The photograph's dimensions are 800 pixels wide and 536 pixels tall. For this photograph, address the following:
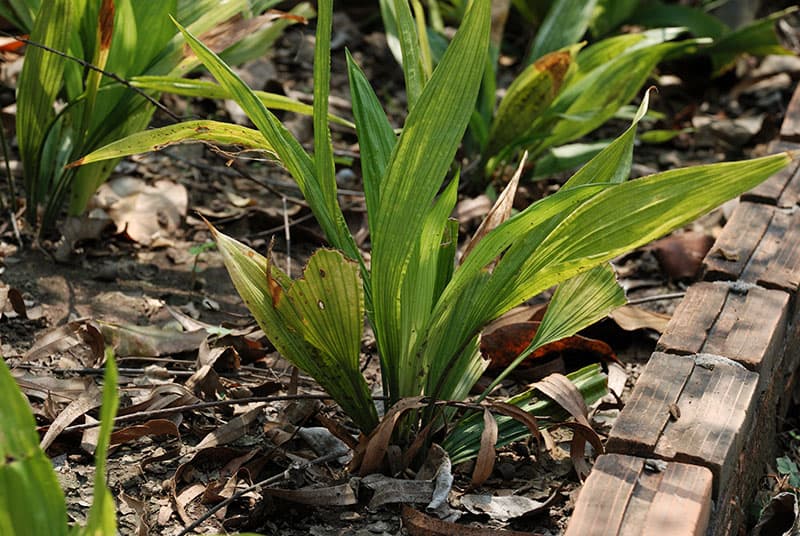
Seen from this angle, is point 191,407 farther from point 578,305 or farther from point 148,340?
point 578,305

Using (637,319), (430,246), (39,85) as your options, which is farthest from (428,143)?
(39,85)

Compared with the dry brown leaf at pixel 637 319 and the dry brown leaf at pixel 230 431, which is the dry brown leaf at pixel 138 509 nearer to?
the dry brown leaf at pixel 230 431

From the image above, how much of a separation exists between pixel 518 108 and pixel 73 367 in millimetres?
1288

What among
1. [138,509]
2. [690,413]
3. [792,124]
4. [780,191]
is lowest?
[138,509]

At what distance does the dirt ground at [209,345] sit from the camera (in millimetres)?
1646

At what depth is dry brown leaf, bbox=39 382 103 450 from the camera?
1660mm

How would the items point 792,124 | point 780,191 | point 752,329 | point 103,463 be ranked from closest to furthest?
point 103,463
point 752,329
point 780,191
point 792,124

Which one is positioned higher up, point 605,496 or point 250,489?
point 605,496

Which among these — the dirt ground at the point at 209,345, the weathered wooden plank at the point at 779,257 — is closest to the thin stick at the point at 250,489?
the dirt ground at the point at 209,345

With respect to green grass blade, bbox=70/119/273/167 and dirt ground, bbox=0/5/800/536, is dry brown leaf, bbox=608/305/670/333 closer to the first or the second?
dirt ground, bbox=0/5/800/536

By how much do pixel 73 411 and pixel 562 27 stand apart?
1853 mm

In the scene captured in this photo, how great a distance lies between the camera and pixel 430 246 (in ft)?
5.21

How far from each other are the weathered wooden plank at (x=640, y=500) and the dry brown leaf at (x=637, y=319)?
71cm

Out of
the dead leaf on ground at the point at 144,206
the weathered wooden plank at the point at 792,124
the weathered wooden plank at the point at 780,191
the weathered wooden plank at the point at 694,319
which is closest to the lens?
the weathered wooden plank at the point at 694,319
